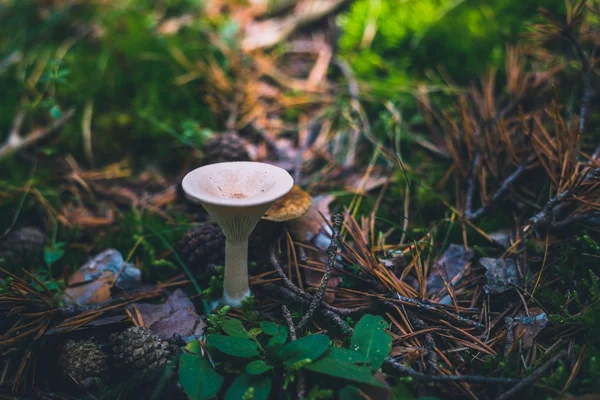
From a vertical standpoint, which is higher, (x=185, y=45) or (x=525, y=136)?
(x=185, y=45)

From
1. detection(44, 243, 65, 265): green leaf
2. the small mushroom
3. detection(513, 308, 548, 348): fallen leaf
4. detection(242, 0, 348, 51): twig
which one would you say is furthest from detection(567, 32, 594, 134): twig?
detection(44, 243, 65, 265): green leaf

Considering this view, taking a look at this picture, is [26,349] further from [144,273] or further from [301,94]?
[301,94]

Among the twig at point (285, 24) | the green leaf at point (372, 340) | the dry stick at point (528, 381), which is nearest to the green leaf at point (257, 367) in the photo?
the green leaf at point (372, 340)

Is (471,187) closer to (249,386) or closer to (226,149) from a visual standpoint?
(226,149)

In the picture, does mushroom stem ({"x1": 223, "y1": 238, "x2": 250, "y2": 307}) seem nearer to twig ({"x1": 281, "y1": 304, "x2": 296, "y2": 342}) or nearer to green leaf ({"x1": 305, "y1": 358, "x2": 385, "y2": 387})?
twig ({"x1": 281, "y1": 304, "x2": 296, "y2": 342})

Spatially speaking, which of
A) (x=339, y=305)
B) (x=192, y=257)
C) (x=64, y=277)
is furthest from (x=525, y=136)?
(x=64, y=277)

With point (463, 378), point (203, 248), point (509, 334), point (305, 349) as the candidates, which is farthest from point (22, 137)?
point (509, 334)
